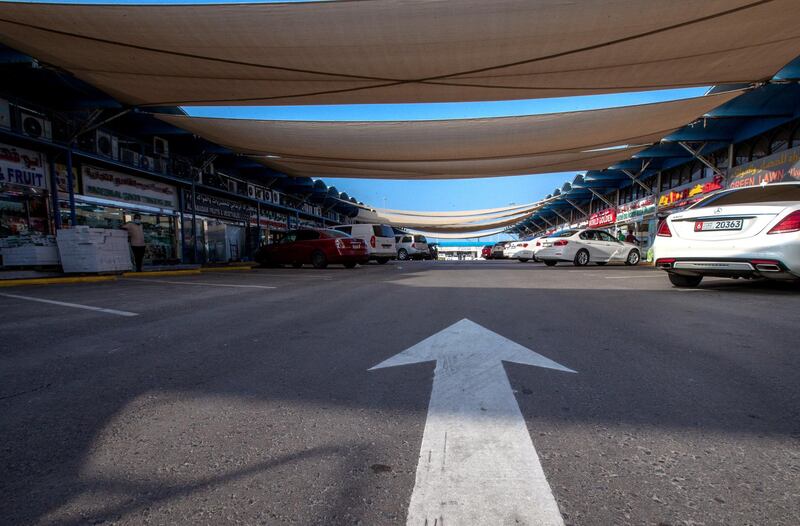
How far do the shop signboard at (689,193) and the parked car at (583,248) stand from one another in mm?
3492

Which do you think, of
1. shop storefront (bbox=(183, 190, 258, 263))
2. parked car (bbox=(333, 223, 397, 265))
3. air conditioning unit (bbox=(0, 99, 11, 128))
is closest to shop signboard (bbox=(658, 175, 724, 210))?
parked car (bbox=(333, 223, 397, 265))

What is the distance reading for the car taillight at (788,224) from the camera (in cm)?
445

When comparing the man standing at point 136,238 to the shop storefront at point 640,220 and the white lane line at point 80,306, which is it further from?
the shop storefront at point 640,220

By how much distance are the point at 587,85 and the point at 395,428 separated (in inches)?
397

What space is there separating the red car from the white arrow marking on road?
36.7 ft

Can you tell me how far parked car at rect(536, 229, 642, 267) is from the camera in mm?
13516

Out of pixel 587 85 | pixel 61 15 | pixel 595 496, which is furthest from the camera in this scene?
pixel 587 85

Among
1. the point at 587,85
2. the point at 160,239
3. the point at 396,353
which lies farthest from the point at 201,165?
the point at 396,353

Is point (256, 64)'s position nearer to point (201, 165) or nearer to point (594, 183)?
point (201, 165)

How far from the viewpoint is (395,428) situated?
1.52m

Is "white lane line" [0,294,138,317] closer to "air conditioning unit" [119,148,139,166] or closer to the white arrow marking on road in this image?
the white arrow marking on road

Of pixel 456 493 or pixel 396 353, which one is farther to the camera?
pixel 396 353

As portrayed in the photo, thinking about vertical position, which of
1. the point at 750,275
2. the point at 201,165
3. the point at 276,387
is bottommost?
the point at 276,387

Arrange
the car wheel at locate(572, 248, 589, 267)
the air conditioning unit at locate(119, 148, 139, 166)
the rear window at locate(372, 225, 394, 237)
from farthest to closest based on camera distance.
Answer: the rear window at locate(372, 225, 394, 237) < the car wheel at locate(572, 248, 589, 267) < the air conditioning unit at locate(119, 148, 139, 166)
